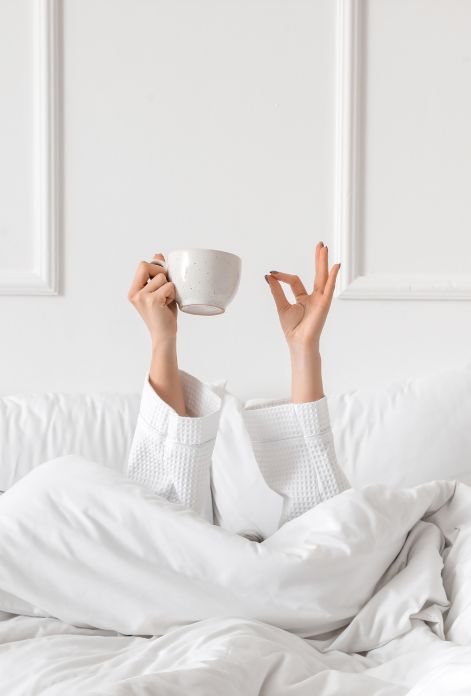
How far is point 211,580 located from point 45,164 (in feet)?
3.90

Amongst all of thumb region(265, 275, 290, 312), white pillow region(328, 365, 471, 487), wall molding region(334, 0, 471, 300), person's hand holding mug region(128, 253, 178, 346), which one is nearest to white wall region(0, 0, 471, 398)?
wall molding region(334, 0, 471, 300)

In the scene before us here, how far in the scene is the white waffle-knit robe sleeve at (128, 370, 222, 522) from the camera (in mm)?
1220

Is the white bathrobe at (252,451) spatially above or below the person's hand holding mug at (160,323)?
below

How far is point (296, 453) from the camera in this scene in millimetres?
1292

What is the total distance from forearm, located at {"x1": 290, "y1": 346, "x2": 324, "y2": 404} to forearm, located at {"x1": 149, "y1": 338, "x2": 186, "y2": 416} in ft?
0.64

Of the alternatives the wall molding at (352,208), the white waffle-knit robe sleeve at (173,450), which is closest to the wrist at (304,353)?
the white waffle-knit robe sleeve at (173,450)

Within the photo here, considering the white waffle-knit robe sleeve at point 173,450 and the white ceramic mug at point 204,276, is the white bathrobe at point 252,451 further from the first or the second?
the white ceramic mug at point 204,276

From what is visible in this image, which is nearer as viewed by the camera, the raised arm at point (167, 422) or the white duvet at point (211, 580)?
the white duvet at point (211, 580)

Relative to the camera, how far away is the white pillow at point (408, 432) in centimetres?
155

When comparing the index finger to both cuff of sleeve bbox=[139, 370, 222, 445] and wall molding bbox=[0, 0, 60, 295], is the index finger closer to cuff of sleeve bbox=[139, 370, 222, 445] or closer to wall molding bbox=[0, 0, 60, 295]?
cuff of sleeve bbox=[139, 370, 222, 445]

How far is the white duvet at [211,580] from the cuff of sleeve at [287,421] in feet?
0.66

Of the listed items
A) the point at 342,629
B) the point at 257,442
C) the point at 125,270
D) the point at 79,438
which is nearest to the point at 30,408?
the point at 79,438

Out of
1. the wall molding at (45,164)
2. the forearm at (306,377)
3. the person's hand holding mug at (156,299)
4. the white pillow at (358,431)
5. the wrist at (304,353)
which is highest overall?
the wall molding at (45,164)

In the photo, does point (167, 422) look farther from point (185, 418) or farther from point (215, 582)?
point (215, 582)
